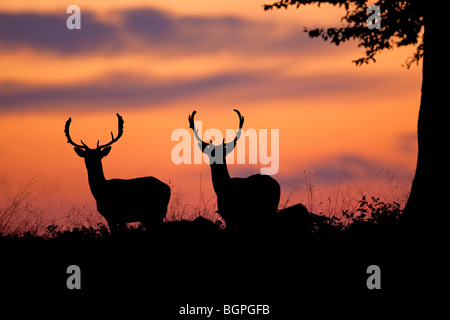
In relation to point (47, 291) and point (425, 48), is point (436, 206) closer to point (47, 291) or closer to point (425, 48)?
point (425, 48)

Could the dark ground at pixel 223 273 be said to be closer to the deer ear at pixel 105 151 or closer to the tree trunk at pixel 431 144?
the tree trunk at pixel 431 144

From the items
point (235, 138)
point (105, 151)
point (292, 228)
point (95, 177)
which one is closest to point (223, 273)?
point (292, 228)

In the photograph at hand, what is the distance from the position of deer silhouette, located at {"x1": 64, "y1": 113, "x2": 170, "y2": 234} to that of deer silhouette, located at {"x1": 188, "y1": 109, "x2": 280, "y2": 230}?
1855mm

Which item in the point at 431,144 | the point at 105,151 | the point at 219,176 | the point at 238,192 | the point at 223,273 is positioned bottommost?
the point at 223,273

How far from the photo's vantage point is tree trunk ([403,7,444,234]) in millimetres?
9625

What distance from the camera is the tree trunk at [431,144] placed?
962 cm

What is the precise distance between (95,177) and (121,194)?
711 mm

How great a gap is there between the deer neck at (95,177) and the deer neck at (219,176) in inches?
109

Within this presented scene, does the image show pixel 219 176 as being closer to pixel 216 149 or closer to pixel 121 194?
pixel 216 149

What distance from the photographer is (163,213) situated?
15641 mm

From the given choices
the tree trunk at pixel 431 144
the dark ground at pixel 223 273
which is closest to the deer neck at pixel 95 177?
the dark ground at pixel 223 273

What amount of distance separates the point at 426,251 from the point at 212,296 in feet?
10.2

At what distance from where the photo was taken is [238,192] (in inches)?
525
